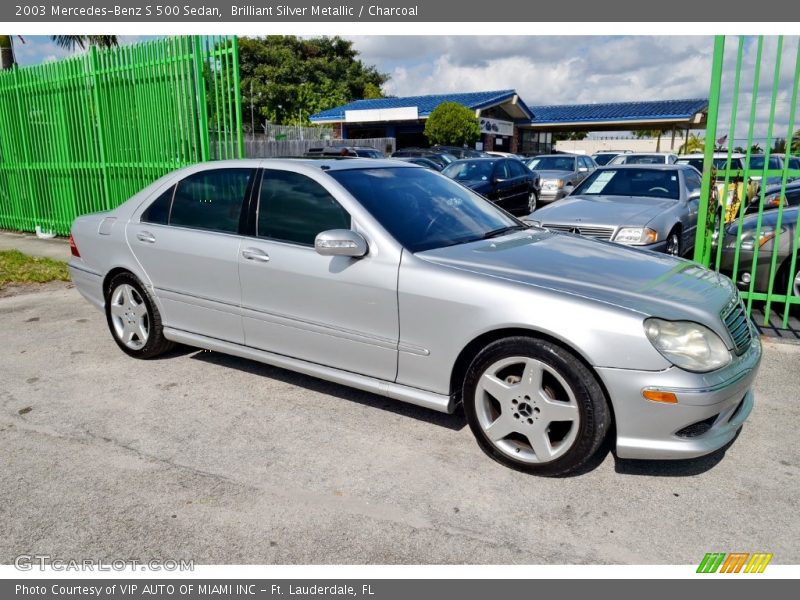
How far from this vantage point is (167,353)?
5.25m

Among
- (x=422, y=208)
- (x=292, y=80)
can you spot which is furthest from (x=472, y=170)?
(x=292, y=80)

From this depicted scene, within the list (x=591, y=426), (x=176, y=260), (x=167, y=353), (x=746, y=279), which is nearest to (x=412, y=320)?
(x=591, y=426)

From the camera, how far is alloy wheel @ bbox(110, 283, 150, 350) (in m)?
4.96

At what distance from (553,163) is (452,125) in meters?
12.6

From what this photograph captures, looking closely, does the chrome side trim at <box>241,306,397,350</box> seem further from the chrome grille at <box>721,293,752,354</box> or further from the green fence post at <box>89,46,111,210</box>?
the green fence post at <box>89,46,111,210</box>

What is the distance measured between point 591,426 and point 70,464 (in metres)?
2.83

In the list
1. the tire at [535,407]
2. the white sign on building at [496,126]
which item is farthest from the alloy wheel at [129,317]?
the white sign on building at [496,126]

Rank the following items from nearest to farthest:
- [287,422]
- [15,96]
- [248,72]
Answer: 1. [287,422]
2. [15,96]
3. [248,72]

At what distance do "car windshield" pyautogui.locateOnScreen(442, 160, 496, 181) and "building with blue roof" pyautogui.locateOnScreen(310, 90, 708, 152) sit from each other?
63.3 feet

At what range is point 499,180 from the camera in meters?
14.1

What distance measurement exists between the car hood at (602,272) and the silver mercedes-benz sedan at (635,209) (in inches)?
108

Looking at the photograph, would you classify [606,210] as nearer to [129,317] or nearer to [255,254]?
[255,254]

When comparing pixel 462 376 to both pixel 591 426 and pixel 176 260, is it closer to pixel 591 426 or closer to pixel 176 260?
pixel 591 426

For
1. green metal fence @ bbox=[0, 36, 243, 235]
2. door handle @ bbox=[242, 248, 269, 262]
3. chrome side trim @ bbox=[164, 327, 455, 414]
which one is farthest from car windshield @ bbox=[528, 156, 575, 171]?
door handle @ bbox=[242, 248, 269, 262]
